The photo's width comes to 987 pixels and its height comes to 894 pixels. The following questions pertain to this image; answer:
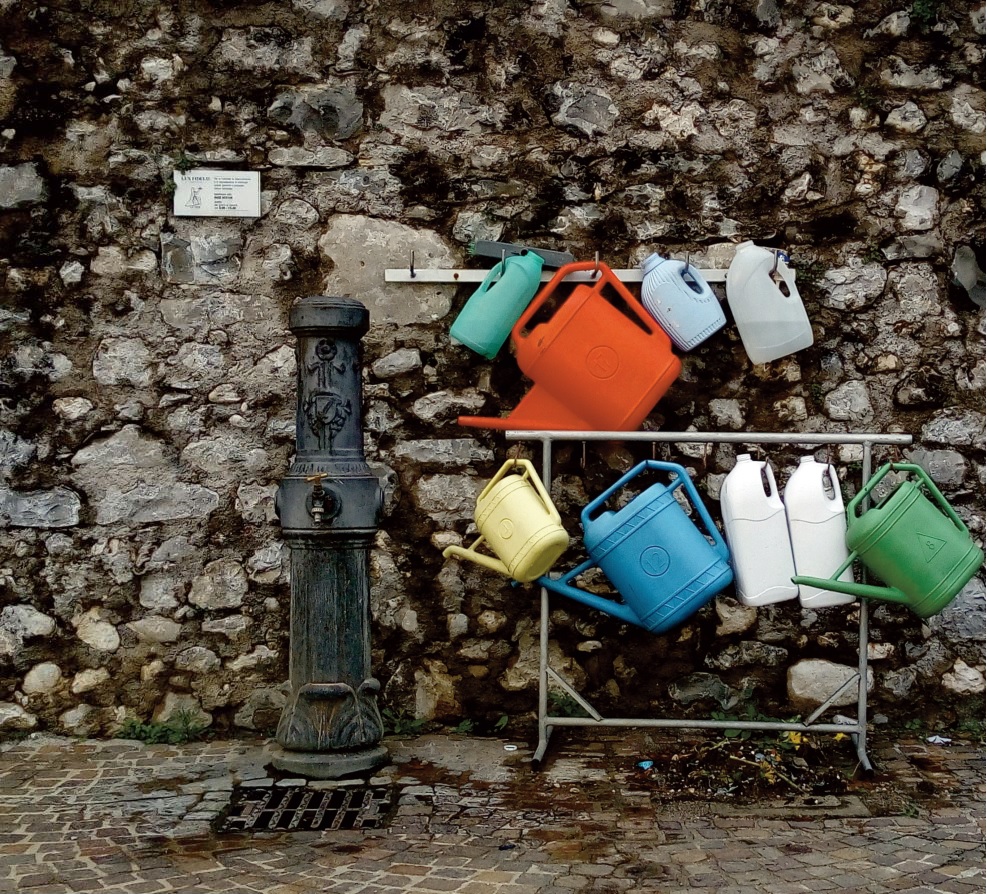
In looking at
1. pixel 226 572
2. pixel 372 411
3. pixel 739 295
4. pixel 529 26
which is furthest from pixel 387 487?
pixel 529 26

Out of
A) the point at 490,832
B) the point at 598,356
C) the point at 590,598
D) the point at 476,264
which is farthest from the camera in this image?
the point at 476,264

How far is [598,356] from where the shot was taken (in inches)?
144

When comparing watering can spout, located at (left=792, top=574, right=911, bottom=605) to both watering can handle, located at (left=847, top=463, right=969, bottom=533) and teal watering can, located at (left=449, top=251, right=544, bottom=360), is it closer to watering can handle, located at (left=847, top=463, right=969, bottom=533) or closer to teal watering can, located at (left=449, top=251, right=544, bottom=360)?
watering can handle, located at (left=847, top=463, right=969, bottom=533)

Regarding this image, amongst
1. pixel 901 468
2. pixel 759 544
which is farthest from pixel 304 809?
pixel 901 468

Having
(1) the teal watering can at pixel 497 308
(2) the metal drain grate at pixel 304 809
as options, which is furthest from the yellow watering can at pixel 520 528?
(2) the metal drain grate at pixel 304 809

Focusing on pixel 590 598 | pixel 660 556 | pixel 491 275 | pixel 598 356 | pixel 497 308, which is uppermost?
pixel 491 275

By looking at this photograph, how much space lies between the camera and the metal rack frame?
11.3 feet

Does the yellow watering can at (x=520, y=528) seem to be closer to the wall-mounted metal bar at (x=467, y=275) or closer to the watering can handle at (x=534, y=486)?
the watering can handle at (x=534, y=486)

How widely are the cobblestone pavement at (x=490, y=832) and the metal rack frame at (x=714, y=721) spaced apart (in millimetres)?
150

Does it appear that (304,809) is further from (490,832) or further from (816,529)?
(816,529)

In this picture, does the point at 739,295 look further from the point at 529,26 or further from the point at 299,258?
the point at 299,258

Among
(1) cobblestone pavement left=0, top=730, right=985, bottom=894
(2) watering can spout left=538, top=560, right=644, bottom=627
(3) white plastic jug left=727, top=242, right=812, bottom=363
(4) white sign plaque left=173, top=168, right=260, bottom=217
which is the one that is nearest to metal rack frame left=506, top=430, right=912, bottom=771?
(2) watering can spout left=538, top=560, right=644, bottom=627

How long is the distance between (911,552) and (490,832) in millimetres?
1526

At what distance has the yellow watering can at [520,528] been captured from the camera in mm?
3283
